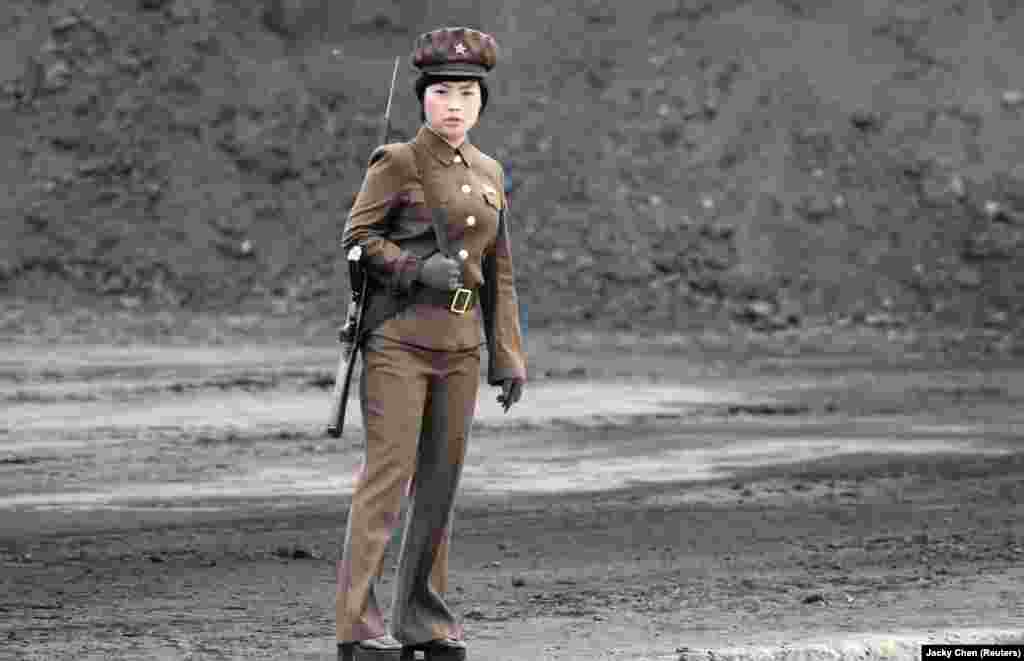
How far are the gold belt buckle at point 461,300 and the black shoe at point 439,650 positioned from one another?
3.88ft

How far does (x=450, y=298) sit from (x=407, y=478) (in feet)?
2.08

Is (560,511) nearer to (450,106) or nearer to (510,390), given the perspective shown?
(510,390)

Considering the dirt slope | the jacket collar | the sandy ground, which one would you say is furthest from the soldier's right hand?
the dirt slope

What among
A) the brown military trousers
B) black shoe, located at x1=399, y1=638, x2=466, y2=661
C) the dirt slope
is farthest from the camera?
the dirt slope

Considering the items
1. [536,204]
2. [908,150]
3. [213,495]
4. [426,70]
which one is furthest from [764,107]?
[426,70]

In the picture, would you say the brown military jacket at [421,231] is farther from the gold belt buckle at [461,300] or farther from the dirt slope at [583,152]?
the dirt slope at [583,152]

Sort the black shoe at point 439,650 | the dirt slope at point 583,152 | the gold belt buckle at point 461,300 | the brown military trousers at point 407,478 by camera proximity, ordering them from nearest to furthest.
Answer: the brown military trousers at point 407,478 < the gold belt buckle at point 461,300 < the black shoe at point 439,650 < the dirt slope at point 583,152

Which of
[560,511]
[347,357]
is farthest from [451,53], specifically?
[560,511]

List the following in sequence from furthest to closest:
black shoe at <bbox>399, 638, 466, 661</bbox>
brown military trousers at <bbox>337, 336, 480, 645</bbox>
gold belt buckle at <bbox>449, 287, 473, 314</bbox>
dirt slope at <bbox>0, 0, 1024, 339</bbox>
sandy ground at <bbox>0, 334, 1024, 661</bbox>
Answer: dirt slope at <bbox>0, 0, 1024, 339</bbox>
sandy ground at <bbox>0, 334, 1024, 661</bbox>
black shoe at <bbox>399, 638, 466, 661</bbox>
gold belt buckle at <bbox>449, 287, 473, 314</bbox>
brown military trousers at <bbox>337, 336, 480, 645</bbox>

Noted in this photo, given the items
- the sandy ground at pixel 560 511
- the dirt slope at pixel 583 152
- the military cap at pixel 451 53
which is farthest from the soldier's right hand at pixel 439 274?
the dirt slope at pixel 583 152

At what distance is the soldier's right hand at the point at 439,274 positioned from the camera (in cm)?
698

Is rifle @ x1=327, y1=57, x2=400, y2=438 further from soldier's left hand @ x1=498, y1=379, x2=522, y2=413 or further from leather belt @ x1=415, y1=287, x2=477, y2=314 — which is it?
soldier's left hand @ x1=498, y1=379, x2=522, y2=413

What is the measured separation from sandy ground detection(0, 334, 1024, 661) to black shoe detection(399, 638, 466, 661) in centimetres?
48

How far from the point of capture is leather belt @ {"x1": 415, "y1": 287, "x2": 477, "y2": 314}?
7.02 m
